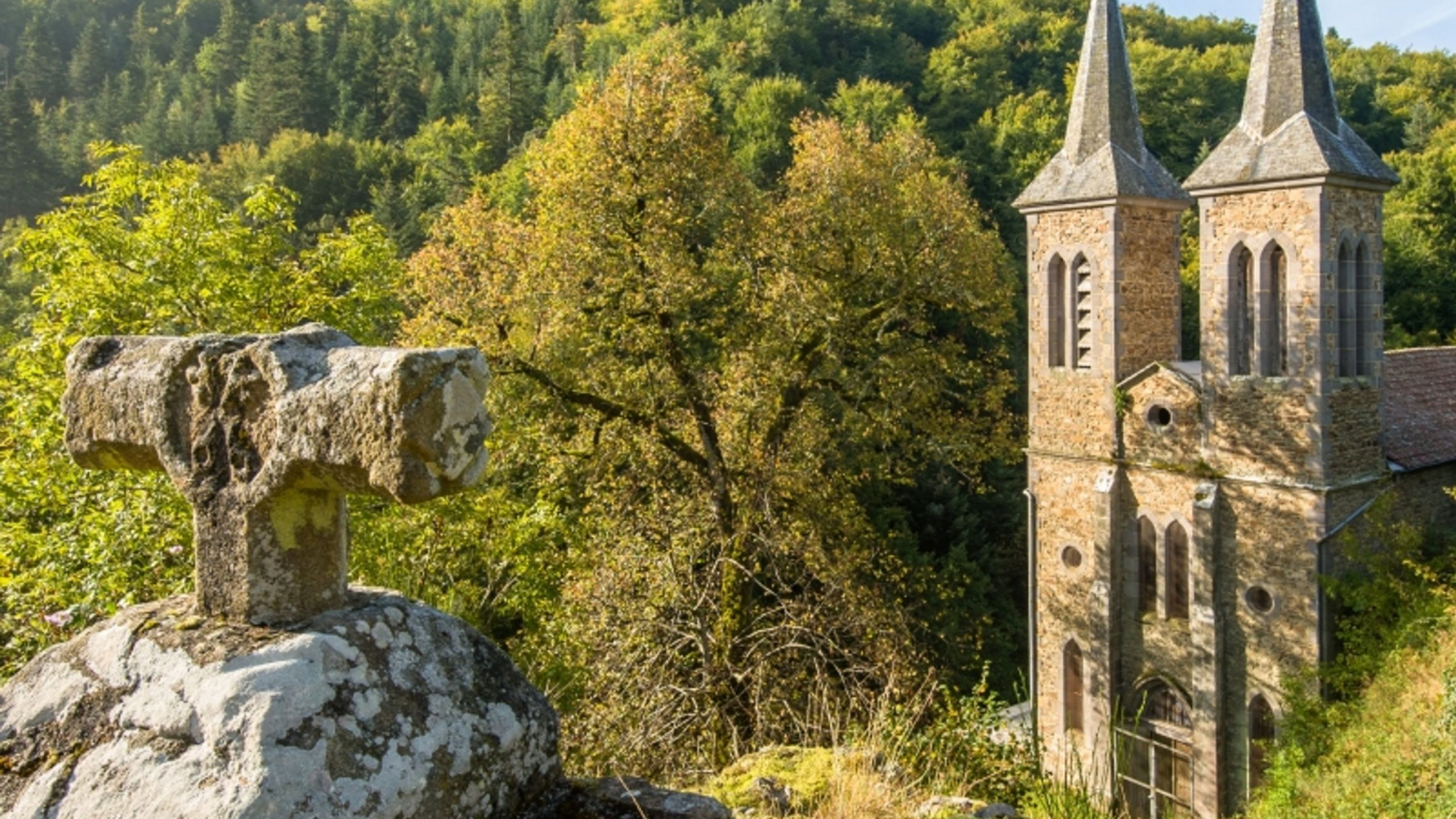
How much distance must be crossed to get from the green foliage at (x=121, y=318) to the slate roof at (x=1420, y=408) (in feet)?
53.4

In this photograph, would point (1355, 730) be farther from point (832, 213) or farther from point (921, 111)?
point (921, 111)

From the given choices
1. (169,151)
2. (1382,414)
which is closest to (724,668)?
(1382,414)

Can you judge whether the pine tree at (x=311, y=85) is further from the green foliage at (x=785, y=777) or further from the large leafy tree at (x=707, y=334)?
the green foliage at (x=785, y=777)

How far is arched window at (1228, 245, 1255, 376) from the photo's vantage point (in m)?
16.6

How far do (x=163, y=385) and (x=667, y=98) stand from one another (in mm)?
12864

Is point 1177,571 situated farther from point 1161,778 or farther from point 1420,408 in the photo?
point 1420,408

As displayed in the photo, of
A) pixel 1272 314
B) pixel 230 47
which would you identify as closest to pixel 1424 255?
pixel 1272 314

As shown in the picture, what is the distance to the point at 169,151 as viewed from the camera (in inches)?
2066

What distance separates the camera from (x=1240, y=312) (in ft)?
54.6

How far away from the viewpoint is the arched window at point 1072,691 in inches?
742

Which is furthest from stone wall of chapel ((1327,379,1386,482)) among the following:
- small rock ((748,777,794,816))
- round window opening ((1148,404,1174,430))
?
small rock ((748,777,794,816))

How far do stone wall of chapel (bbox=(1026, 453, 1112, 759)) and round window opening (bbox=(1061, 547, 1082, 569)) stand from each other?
0.11ft

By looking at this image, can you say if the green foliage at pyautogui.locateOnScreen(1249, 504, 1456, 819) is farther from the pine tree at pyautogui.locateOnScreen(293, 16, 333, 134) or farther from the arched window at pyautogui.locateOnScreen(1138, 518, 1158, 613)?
the pine tree at pyautogui.locateOnScreen(293, 16, 333, 134)

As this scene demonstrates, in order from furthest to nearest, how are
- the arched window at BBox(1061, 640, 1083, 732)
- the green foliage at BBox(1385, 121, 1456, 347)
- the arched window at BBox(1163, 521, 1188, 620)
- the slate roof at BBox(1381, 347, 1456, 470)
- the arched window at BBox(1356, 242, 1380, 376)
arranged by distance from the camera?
the green foliage at BBox(1385, 121, 1456, 347) → the arched window at BBox(1061, 640, 1083, 732) → the arched window at BBox(1163, 521, 1188, 620) → the slate roof at BBox(1381, 347, 1456, 470) → the arched window at BBox(1356, 242, 1380, 376)
